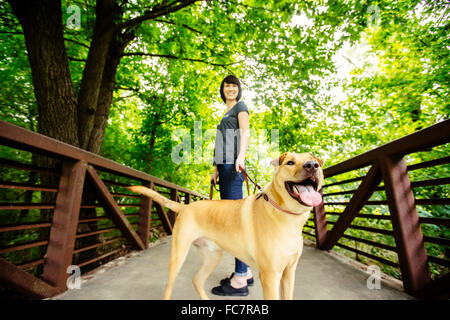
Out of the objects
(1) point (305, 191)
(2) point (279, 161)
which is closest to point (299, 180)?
(1) point (305, 191)

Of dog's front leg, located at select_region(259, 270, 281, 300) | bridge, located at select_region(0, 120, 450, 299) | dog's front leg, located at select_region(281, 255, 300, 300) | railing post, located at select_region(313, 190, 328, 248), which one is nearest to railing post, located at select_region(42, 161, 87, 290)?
bridge, located at select_region(0, 120, 450, 299)

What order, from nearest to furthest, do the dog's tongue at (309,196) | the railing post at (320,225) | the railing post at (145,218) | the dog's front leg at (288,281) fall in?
the dog's tongue at (309,196) < the dog's front leg at (288,281) < the railing post at (145,218) < the railing post at (320,225)

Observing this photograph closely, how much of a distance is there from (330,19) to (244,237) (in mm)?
3902

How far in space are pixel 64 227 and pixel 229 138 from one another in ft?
5.87

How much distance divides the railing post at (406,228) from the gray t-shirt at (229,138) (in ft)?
5.08

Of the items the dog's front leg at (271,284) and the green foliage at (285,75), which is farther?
the green foliage at (285,75)

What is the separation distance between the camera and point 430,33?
13.8ft

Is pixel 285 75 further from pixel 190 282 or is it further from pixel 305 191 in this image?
pixel 190 282

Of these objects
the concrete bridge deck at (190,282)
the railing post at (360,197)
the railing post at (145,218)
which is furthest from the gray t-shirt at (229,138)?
the railing post at (145,218)

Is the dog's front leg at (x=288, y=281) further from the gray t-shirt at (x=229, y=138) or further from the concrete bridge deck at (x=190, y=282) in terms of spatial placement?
the gray t-shirt at (x=229, y=138)

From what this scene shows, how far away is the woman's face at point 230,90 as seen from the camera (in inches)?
90.0

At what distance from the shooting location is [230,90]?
2.29 metres
